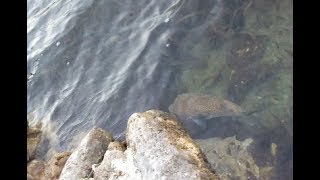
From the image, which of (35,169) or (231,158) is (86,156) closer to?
(35,169)

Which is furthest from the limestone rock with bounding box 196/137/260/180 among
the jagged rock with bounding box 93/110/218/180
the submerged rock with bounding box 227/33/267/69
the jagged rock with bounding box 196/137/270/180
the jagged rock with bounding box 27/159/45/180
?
the jagged rock with bounding box 27/159/45/180

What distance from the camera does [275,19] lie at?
1126 cm

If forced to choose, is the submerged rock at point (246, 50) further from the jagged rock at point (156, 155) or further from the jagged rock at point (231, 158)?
the jagged rock at point (156, 155)

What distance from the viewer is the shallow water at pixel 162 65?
10.0 m

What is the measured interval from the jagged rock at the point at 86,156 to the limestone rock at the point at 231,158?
2672 millimetres

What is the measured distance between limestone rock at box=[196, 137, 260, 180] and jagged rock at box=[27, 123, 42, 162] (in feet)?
15.8

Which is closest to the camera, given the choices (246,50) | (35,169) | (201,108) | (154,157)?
(154,157)

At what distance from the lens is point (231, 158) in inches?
373

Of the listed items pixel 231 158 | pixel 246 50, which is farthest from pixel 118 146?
pixel 246 50

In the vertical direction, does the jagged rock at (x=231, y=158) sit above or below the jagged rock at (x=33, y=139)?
below

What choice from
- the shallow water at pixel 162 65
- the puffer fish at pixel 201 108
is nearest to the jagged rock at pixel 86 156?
the shallow water at pixel 162 65

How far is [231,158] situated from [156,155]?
145 inches
